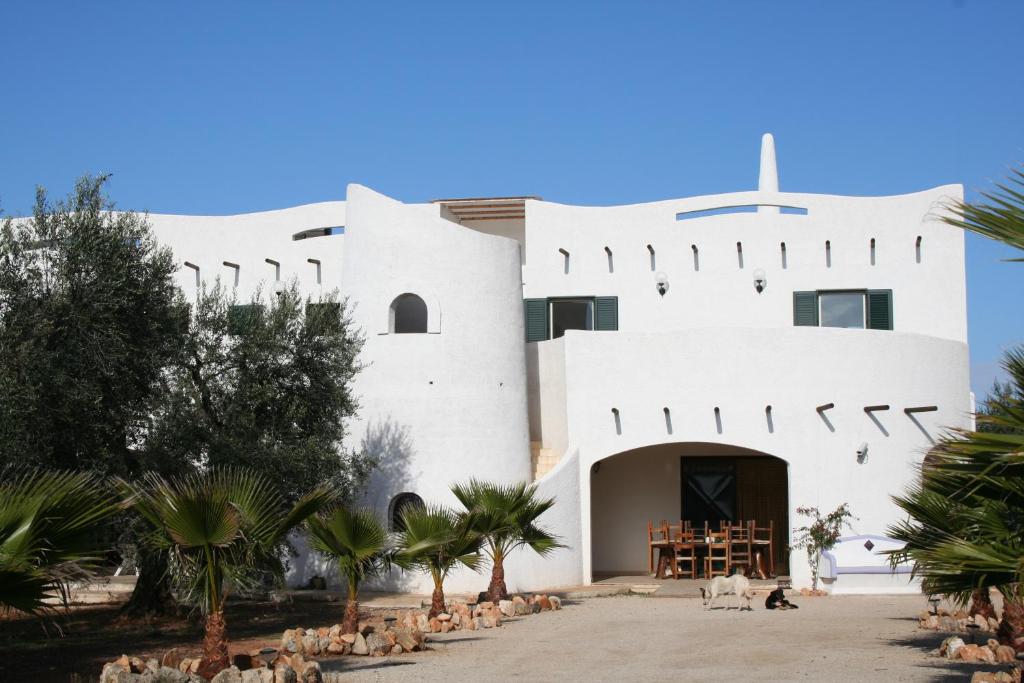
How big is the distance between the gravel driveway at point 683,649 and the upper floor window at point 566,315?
877cm

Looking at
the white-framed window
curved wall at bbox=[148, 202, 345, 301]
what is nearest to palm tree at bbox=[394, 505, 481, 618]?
curved wall at bbox=[148, 202, 345, 301]

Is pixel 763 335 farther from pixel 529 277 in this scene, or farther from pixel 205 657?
pixel 205 657

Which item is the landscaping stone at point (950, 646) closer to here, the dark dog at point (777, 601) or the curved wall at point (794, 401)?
the dark dog at point (777, 601)

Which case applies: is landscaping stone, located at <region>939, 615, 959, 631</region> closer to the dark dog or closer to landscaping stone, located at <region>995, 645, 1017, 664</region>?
landscaping stone, located at <region>995, 645, 1017, 664</region>

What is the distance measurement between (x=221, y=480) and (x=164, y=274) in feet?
18.1

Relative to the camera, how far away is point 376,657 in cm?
1356

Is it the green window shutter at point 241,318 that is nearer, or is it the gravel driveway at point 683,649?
the gravel driveway at point 683,649

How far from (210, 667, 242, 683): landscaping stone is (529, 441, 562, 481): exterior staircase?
12.7 m

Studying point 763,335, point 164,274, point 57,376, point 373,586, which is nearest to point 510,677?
point 57,376

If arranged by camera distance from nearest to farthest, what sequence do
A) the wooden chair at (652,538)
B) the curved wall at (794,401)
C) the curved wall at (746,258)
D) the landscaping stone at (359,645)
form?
the landscaping stone at (359,645), the curved wall at (794,401), the wooden chair at (652,538), the curved wall at (746,258)

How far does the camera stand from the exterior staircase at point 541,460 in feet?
76.6

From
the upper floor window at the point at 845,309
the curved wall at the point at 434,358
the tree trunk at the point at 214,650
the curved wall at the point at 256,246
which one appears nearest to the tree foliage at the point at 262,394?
the curved wall at the point at 434,358

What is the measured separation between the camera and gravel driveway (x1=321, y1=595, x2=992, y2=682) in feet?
38.9

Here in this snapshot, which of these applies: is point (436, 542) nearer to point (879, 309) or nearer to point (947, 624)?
point (947, 624)
